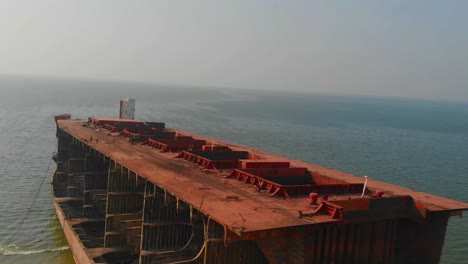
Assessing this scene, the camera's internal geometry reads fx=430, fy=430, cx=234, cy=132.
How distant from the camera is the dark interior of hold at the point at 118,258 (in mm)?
28772

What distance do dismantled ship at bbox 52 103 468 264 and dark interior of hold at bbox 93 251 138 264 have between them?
0.07 m

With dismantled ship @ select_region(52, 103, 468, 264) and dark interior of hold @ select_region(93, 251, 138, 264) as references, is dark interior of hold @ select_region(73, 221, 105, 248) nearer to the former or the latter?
dismantled ship @ select_region(52, 103, 468, 264)

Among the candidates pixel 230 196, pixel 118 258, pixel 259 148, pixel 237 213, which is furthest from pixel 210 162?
pixel 259 148

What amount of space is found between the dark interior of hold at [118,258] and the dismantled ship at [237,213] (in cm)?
7

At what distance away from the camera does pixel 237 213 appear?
713 inches

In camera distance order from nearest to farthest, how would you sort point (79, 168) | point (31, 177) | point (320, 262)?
point (320, 262) → point (79, 168) → point (31, 177)

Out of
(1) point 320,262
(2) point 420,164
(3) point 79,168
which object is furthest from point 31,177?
(2) point 420,164

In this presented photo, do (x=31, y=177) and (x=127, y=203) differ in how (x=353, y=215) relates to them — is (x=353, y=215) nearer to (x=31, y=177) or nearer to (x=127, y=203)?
(x=127, y=203)

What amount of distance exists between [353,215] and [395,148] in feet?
246

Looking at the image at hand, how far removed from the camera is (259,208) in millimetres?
19250

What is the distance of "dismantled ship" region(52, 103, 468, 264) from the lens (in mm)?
17453

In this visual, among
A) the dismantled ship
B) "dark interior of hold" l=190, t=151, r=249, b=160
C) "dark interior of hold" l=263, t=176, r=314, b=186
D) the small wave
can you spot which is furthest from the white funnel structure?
"dark interior of hold" l=263, t=176, r=314, b=186

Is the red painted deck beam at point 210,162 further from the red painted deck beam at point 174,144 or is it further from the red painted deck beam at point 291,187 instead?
the red painted deck beam at point 174,144

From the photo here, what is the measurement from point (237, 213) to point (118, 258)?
1474 cm
